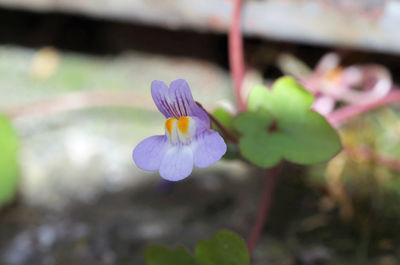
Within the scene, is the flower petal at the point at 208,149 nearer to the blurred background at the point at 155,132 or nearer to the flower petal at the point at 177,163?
the flower petal at the point at 177,163

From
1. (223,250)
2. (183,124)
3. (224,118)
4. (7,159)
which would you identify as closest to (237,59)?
(224,118)

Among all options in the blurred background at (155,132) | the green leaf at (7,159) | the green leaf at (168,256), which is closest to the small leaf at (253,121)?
the blurred background at (155,132)

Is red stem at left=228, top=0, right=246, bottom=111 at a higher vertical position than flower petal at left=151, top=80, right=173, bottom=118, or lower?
higher

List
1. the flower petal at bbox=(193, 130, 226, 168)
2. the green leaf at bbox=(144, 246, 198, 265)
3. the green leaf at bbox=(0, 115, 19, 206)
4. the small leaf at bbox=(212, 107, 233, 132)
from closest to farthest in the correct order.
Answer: the flower petal at bbox=(193, 130, 226, 168)
the green leaf at bbox=(144, 246, 198, 265)
the small leaf at bbox=(212, 107, 233, 132)
the green leaf at bbox=(0, 115, 19, 206)

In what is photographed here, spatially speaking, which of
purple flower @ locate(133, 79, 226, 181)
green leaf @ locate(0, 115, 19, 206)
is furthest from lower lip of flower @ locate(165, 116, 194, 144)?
green leaf @ locate(0, 115, 19, 206)

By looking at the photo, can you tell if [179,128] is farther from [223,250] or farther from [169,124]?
[223,250]

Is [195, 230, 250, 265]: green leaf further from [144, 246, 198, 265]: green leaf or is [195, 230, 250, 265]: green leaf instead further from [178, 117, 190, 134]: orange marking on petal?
[178, 117, 190, 134]: orange marking on petal
